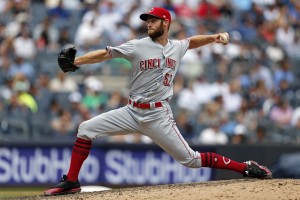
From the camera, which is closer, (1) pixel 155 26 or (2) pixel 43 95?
(1) pixel 155 26

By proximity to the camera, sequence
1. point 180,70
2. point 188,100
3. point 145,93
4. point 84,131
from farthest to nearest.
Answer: point 180,70, point 188,100, point 84,131, point 145,93

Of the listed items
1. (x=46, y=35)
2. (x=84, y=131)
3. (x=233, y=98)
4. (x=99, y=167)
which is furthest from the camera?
(x=46, y=35)

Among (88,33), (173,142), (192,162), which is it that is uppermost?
(88,33)

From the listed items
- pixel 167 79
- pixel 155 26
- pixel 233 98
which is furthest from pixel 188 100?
pixel 155 26

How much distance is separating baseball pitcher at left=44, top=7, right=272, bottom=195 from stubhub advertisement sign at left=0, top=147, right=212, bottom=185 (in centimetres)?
566

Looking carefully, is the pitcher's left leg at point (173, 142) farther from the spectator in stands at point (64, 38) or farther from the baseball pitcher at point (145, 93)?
the spectator in stands at point (64, 38)

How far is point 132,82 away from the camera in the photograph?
8.34m

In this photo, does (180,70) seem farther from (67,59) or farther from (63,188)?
(67,59)

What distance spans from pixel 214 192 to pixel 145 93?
117 cm

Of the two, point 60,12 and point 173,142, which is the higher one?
point 60,12

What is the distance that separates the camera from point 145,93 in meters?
8.28

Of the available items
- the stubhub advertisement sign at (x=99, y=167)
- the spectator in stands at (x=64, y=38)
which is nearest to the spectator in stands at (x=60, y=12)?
the spectator in stands at (x=64, y=38)

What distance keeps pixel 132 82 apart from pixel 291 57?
10093 mm

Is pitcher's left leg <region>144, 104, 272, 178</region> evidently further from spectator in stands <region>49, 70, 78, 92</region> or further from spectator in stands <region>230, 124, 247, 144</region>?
spectator in stands <region>49, 70, 78, 92</region>
